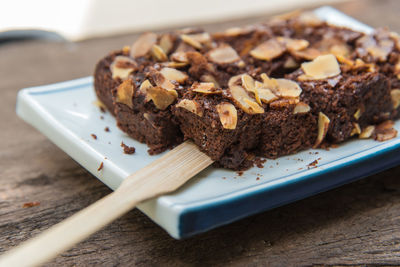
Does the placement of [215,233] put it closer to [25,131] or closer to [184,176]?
[184,176]

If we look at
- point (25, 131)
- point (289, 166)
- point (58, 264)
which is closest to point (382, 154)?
point (289, 166)

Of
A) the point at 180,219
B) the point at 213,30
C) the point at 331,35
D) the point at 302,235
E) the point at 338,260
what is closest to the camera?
the point at 180,219

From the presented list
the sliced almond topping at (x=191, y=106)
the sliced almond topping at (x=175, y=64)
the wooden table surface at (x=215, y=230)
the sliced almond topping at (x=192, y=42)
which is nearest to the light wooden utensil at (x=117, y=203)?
the sliced almond topping at (x=191, y=106)

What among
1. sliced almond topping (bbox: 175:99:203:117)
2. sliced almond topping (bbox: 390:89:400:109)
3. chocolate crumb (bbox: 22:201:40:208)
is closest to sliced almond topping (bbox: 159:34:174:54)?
sliced almond topping (bbox: 175:99:203:117)

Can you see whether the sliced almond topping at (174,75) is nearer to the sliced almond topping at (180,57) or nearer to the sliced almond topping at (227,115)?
the sliced almond topping at (180,57)

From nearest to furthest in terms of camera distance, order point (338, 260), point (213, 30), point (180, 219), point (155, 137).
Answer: point (180, 219), point (338, 260), point (155, 137), point (213, 30)
